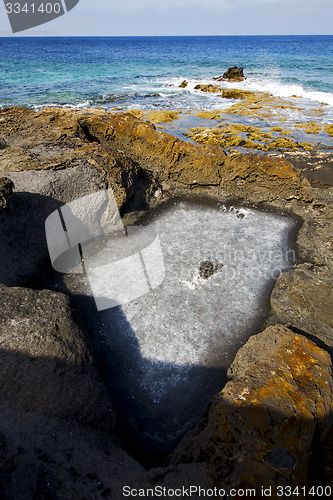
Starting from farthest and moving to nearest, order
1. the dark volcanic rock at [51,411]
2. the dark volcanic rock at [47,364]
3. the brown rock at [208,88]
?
1. the brown rock at [208,88]
2. the dark volcanic rock at [47,364]
3. the dark volcanic rock at [51,411]

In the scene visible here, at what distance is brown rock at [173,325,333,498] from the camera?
2480 millimetres

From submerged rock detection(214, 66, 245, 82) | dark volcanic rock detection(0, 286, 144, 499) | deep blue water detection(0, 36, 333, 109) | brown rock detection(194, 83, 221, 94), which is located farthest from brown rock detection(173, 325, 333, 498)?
submerged rock detection(214, 66, 245, 82)

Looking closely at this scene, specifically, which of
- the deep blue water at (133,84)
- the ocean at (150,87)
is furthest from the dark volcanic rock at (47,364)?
the deep blue water at (133,84)

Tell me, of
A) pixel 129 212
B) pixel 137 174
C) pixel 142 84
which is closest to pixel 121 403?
pixel 129 212

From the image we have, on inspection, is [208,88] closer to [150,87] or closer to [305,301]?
[150,87]

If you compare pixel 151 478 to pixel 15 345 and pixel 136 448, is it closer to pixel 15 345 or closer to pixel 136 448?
pixel 136 448

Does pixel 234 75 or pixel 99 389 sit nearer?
pixel 99 389

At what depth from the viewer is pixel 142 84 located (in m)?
31.2

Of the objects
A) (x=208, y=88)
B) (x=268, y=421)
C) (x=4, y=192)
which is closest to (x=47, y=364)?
(x=268, y=421)

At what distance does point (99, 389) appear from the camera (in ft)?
11.4

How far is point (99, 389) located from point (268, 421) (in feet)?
6.21

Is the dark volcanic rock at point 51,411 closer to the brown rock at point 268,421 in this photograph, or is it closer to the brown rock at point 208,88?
the brown rock at point 268,421

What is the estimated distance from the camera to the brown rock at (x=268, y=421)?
2.48 metres

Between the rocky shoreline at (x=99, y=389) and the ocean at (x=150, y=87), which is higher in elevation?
the ocean at (x=150, y=87)
